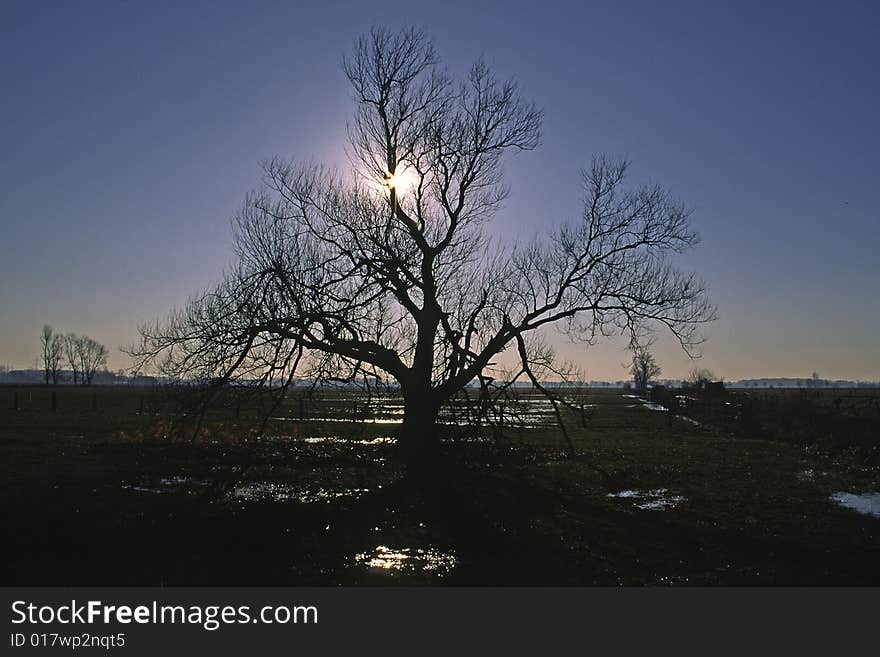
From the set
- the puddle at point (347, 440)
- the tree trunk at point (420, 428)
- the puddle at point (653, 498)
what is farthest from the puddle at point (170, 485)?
the puddle at point (347, 440)

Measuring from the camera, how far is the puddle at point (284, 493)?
1636 cm

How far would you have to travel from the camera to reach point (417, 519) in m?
14.5

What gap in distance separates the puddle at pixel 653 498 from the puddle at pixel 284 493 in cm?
641

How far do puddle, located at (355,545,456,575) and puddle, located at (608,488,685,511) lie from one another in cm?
647

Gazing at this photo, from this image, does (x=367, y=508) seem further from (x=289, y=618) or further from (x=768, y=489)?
(x=768, y=489)

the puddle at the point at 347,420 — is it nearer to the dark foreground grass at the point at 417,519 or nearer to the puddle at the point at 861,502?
the dark foreground grass at the point at 417,519

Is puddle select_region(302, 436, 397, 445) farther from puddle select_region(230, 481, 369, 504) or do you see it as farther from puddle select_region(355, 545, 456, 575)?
puddle select_region(355, 545, 456, 575)

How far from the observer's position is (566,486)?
19219 millimetres

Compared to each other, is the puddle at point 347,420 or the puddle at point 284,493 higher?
the puddle at point 347,420

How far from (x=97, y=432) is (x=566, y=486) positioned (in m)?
22.6

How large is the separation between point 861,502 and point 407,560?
12.4m

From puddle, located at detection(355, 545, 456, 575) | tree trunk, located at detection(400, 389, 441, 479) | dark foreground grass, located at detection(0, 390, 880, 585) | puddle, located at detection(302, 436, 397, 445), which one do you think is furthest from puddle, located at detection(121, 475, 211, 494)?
puddle, located at detection(302, 436, 397, 445)

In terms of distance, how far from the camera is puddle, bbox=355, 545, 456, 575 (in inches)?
419

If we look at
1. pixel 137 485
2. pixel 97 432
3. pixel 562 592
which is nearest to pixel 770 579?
pixel 562 592
